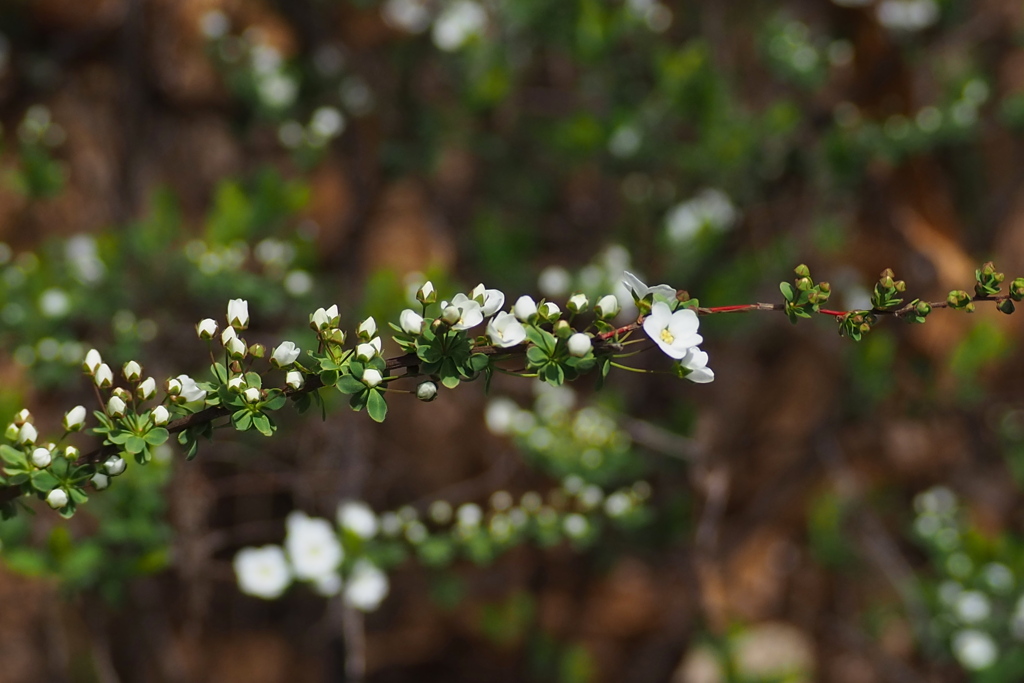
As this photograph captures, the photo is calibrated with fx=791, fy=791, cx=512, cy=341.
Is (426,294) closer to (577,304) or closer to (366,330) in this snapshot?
(366,330)

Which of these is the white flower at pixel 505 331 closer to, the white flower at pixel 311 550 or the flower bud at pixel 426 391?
the flower bud at pixel 426 391

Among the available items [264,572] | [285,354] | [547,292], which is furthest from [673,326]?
[547,292]

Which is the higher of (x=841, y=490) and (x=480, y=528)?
(x=841, y=490)

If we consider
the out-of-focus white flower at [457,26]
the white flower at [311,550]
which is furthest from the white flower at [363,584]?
the out-of-focus white flower at [457,26]

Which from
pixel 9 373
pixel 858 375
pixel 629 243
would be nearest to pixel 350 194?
pixel 629 243

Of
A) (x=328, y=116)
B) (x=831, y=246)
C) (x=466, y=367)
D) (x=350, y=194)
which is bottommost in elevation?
(x=466, y=367)

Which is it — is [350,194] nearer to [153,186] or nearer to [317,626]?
[153,186]

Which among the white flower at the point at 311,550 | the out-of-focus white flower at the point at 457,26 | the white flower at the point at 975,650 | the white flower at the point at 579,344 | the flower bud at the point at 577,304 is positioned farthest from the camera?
the out-of-focus white flower at the point at 457,26
